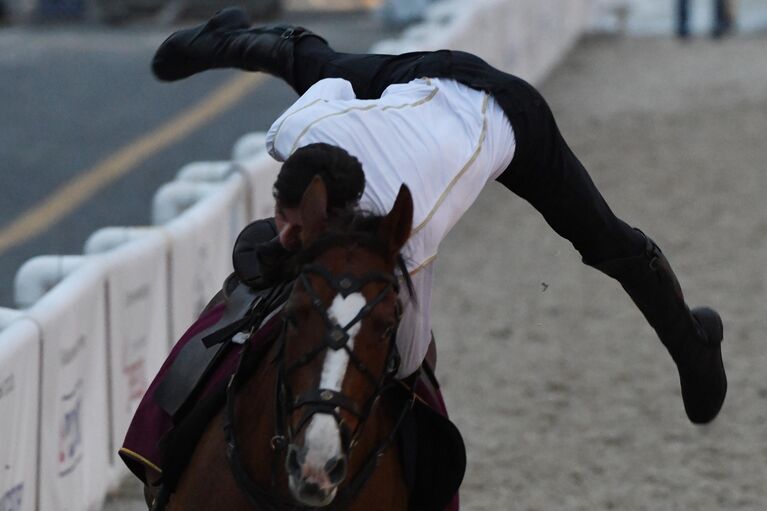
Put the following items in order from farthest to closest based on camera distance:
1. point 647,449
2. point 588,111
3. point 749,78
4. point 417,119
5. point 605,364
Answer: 1. point 749,78
2. point 588,111
3. point 605,364
4. point 647,449
5. point 417,119

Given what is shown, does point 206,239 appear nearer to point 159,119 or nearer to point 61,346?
point 61,346

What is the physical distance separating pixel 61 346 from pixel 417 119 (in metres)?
2.68

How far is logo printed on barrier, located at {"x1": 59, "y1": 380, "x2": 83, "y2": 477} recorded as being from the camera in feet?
21.5

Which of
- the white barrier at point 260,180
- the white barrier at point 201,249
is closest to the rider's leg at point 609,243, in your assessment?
the white barrier at point 201,249

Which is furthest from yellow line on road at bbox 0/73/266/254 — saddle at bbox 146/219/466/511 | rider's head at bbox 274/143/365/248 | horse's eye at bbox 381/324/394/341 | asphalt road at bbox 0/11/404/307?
horse's eye at bbox 381/324/394/341

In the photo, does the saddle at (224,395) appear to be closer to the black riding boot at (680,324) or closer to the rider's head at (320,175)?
the rider's head at (320,175)

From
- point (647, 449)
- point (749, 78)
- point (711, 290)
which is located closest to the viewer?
point (647, 449)

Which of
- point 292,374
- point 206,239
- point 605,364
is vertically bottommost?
point 605,364

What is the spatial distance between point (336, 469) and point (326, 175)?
0.74 metres

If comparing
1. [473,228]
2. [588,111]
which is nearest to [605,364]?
[473,228]

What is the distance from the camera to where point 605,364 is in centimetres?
938

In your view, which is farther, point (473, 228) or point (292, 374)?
point (473, 228)

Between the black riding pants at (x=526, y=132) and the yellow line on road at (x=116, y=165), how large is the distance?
7.99 meters

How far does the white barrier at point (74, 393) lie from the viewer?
20.8 ft
